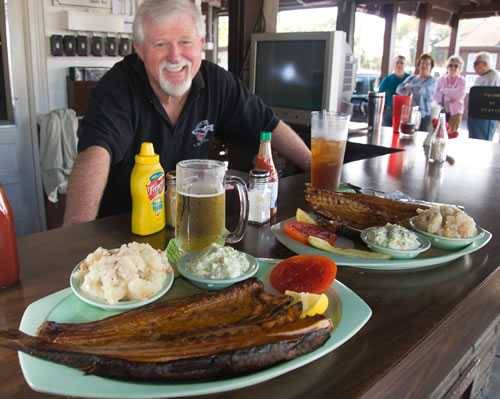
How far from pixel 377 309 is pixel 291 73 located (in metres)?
2.79

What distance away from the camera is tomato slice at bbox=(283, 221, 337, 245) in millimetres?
1022

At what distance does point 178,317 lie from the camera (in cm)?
67

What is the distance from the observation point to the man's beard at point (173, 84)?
1683mm

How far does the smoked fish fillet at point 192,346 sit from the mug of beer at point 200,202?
30 cm

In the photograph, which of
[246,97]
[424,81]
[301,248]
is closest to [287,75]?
[246,97]

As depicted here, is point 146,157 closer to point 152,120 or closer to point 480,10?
point 152,120

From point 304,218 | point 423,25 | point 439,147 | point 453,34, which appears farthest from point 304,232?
point 453,34

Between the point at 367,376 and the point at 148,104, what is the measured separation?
1404 mm

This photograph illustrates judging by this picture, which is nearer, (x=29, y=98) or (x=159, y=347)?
(x=159, y=347)

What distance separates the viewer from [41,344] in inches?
23.7

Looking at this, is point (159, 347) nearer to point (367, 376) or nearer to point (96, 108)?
point (367, 376)

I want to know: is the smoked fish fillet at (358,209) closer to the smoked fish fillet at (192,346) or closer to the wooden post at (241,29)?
the smoked fish fillet at (192,346)

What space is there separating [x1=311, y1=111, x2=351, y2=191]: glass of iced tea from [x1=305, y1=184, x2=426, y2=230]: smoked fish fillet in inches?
13.4

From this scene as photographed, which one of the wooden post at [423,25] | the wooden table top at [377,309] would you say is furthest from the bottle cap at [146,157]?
the wooden post at [423,25]
